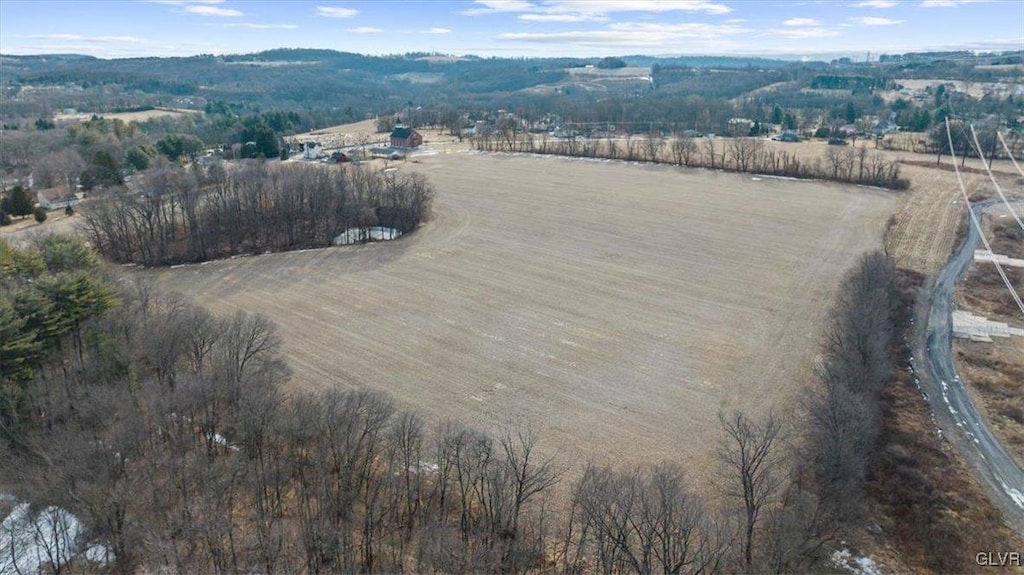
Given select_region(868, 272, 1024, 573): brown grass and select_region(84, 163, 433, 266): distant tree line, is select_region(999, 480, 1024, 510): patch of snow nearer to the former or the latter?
select_region(868, 272, 1024, 573): brown grass

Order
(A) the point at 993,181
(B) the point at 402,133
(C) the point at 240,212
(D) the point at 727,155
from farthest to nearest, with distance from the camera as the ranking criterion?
(B) the point at 402,133 < (D) the point at 727,155 < (A) the point at 993,181 < (C) the point at 240,212

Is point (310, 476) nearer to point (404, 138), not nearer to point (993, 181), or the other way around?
point (404, 138)

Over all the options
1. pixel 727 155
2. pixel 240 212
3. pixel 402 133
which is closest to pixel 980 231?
pixel 727 155

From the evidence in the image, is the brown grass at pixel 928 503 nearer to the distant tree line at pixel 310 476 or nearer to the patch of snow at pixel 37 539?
the distant tree line at pixel 310 476

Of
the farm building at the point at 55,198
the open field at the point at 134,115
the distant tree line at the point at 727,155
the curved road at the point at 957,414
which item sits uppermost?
the open field at the point at 134,115

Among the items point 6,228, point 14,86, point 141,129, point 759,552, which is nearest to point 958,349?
point 759,552

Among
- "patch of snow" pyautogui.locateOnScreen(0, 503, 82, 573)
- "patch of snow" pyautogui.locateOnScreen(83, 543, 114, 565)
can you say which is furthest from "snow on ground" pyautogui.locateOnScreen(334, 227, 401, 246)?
"patch of snow" pyautogui.locateOnScreen(83, 543, 114, 565)

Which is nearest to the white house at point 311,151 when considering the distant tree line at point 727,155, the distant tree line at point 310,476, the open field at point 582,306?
the distant tree line at point 727,155
